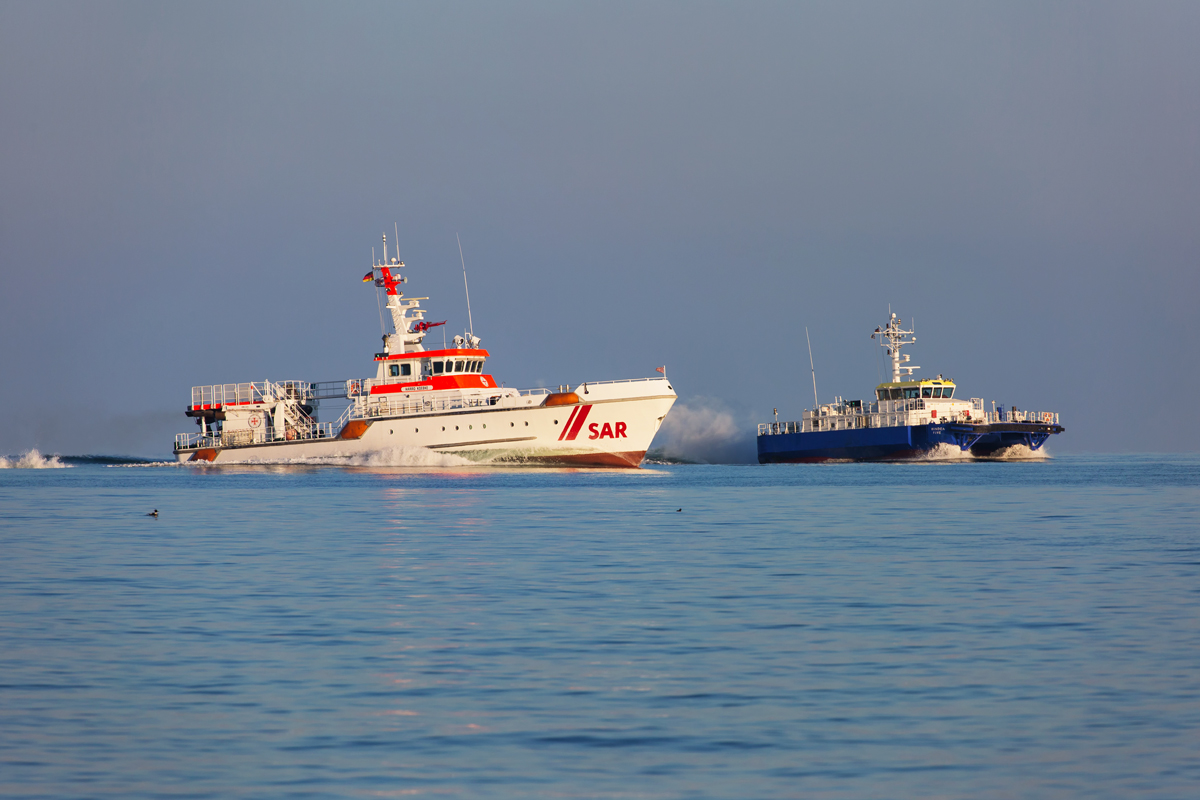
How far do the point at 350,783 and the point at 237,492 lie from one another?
140 ft

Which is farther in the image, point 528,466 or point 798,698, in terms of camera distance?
point 528,466

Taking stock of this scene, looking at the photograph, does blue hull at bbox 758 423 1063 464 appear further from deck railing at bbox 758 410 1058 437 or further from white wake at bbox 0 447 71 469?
white wake at bbox 0 447 71 469

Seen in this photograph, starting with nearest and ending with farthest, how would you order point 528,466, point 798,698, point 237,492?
point 798,698 → point 237,492 → point 528,466

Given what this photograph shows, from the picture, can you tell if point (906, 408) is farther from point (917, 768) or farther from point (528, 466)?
point (917, 768)

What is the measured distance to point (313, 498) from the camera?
43.7 meters

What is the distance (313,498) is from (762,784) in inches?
1454

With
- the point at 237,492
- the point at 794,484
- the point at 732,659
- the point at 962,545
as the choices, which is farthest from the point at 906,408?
the point at 732,659

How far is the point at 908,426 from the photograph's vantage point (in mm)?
85875

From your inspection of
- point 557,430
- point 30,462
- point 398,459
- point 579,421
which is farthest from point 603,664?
point 30,462

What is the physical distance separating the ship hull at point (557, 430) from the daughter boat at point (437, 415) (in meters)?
0.05

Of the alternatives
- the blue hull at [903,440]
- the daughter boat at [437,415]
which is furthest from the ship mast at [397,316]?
the blue hull at [903,440]

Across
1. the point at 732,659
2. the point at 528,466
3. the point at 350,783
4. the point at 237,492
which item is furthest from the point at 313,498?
the point at 350,783

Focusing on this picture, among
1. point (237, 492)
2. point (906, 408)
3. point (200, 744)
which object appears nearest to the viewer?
point (200, 744)

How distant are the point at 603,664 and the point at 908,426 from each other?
7635 cm
